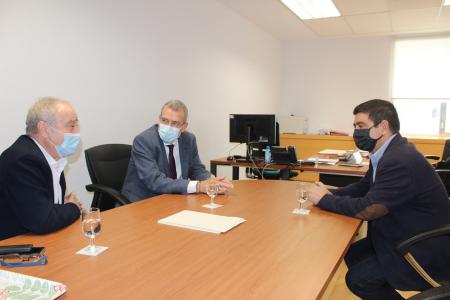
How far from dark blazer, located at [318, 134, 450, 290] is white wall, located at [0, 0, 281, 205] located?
89.4 inches

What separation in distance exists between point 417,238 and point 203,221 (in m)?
0.91

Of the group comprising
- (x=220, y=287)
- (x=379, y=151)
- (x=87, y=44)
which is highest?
(x=87, y=44)

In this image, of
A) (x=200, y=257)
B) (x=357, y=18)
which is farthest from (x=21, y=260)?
(x=357, y=18)

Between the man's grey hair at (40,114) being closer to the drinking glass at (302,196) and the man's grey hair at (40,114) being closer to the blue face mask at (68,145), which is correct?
the blue face mask at (68,145)

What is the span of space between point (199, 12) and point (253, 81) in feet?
6.19

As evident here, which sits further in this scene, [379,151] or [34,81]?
[34,81]

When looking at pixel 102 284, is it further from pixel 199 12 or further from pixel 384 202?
pixel 199 12

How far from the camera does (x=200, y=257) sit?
1269 mm

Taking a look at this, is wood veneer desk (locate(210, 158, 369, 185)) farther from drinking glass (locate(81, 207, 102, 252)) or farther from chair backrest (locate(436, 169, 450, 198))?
drinking glass (locate(81, 207, 102, 252))

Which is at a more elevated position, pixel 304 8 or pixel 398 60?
pixel 304 8

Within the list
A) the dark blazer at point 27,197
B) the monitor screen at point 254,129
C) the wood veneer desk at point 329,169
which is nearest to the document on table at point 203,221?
the dark blazer at point 27,197

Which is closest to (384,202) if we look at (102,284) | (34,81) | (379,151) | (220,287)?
(379,151)

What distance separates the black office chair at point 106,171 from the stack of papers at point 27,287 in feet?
4.30

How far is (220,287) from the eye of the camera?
3.47 feet
